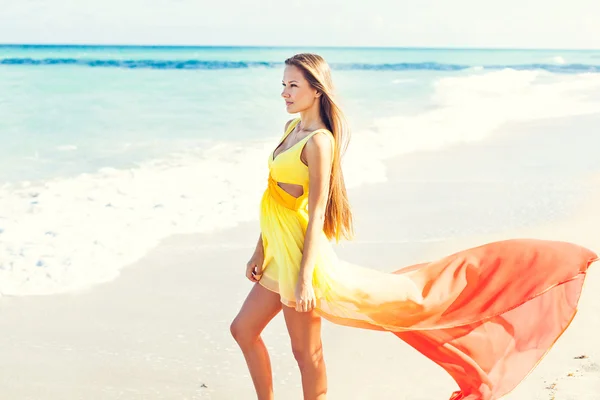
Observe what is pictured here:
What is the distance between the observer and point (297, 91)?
10.1ft

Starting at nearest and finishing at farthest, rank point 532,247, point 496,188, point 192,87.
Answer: point 532,247 < point 496,188 < point 192,87

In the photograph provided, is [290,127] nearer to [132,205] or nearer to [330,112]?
[330,112]

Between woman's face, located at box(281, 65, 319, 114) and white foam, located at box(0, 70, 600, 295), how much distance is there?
3.26 m

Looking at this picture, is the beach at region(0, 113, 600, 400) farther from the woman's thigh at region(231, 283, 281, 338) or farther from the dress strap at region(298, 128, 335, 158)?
the dress strap at region(298, 128, 335, 158)

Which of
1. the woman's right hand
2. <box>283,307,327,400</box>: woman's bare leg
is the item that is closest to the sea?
the woman's right hand

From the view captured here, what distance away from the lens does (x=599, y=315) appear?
489cm

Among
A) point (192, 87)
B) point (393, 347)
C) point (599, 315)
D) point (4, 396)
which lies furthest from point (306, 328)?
point (192, 87)

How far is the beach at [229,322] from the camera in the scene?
4145 millimetres

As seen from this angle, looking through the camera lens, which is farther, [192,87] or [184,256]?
[192,87]

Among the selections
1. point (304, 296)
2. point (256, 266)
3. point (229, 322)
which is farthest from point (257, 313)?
point (229, 322)

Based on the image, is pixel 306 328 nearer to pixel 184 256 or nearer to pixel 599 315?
pixel 599 315

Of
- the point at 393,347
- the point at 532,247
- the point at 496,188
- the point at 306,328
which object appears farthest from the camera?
the point at 496,188

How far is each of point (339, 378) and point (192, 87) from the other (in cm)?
2547

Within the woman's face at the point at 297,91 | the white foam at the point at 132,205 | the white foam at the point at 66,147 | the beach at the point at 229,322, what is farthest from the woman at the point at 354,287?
the white foam at the point at 66,147
